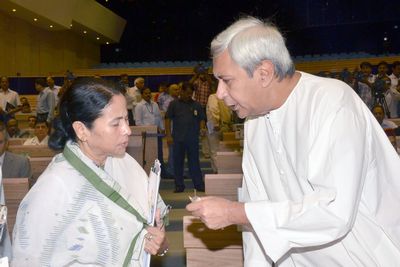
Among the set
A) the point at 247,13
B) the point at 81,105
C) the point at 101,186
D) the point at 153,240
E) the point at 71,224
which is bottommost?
the point at 153,240

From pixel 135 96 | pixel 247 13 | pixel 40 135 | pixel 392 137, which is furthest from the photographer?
pixel 247 13

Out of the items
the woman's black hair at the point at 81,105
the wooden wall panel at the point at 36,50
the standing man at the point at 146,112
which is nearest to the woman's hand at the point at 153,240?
the woman's black hair at the point at 81,105

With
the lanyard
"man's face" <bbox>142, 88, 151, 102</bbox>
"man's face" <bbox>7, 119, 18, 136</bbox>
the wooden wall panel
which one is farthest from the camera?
the wooden wall panel

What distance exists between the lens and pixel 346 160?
5.76ft

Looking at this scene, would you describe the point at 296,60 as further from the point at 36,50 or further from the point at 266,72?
the point at 266,72

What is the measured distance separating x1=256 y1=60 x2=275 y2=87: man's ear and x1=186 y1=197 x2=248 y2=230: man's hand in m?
0.42

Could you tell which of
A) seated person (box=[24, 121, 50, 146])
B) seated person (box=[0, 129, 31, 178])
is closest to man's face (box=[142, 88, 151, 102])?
seated person (box=[24, 121, 50, 146])

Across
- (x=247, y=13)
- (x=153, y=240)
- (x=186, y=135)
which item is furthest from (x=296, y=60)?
(x=153, y=240)

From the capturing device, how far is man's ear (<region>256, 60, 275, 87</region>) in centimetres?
189

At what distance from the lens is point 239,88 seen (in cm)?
193

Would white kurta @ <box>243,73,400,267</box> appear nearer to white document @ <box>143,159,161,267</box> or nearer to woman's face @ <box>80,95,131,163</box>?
white document @ <box>143,159,161,267</box>

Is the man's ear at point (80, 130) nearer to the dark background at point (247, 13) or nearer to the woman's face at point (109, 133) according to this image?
the woman's face at point (109, 133)

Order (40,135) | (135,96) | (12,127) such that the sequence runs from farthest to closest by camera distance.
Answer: (135,96) → (12,127) → (40,135)

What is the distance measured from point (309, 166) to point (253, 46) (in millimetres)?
424
